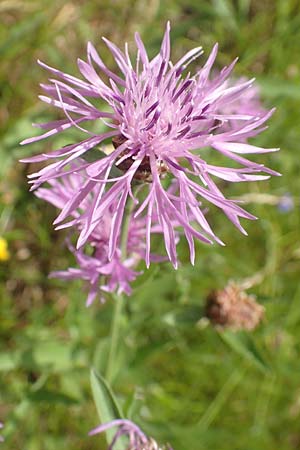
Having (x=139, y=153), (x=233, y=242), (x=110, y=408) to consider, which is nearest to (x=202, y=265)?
(x=233, y=242)

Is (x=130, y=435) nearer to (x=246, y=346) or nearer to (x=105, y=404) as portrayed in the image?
(x=105, y=404)

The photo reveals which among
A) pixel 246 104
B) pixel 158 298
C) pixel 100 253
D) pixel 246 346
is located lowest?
pixel 246 346

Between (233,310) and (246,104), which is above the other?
(246,104)

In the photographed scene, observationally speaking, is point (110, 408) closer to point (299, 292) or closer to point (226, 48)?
point (299, 292)

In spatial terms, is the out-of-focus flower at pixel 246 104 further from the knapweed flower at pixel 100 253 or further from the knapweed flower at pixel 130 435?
the knapweed flower at pixel 130 435

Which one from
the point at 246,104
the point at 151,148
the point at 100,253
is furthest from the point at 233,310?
the point at 246,104
